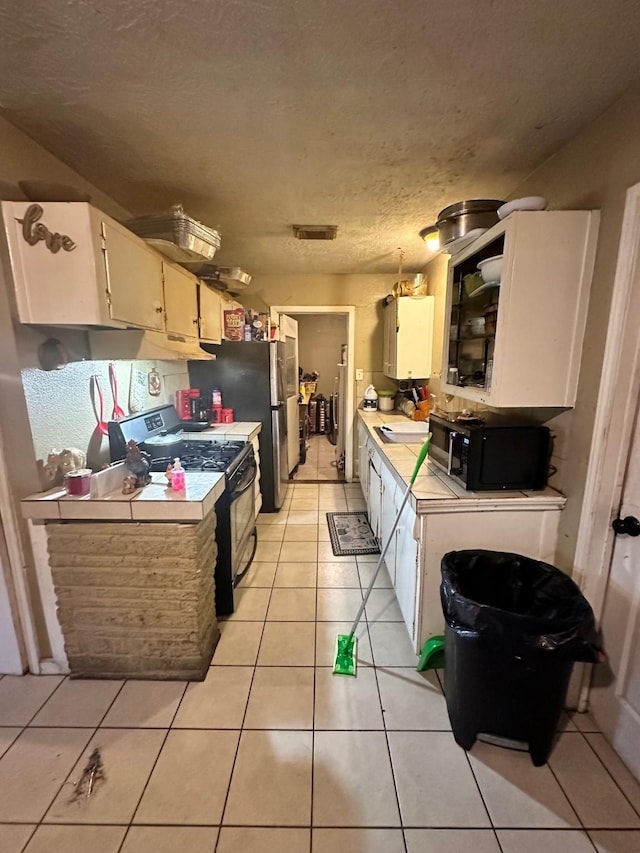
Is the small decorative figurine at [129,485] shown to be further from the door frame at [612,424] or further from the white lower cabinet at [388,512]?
the door frame at [612,424]

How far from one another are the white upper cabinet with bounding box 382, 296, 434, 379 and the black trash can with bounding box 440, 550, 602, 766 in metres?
2.11

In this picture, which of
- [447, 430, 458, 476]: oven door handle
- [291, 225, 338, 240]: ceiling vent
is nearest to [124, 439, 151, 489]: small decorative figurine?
[447, 430, 458, 476]: oven door handle

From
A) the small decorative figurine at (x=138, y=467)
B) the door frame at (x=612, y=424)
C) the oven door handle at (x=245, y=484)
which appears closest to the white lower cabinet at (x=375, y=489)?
the oven door handle at (x=245, y=484)

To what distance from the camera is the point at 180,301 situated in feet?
7.22

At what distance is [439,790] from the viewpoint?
121 centimetres

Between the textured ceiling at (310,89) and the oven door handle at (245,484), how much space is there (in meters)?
1.63

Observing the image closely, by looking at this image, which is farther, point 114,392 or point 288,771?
point 114,392

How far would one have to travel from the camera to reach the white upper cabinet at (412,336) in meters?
3.19

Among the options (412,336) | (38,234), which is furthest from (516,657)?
(412,336)

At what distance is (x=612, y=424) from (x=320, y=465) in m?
3.79

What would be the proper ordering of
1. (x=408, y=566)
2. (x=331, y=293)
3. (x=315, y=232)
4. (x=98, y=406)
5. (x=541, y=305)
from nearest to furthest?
(x=541, y=305) → (x=408, y=566) → (x=98, y=406) → (x=315, y=232) → (x=331, y=293)

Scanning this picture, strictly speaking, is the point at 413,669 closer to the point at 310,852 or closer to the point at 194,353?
the point at 310,852

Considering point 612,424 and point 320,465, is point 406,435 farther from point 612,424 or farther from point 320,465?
point 320,465

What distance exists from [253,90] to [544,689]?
2275mm
